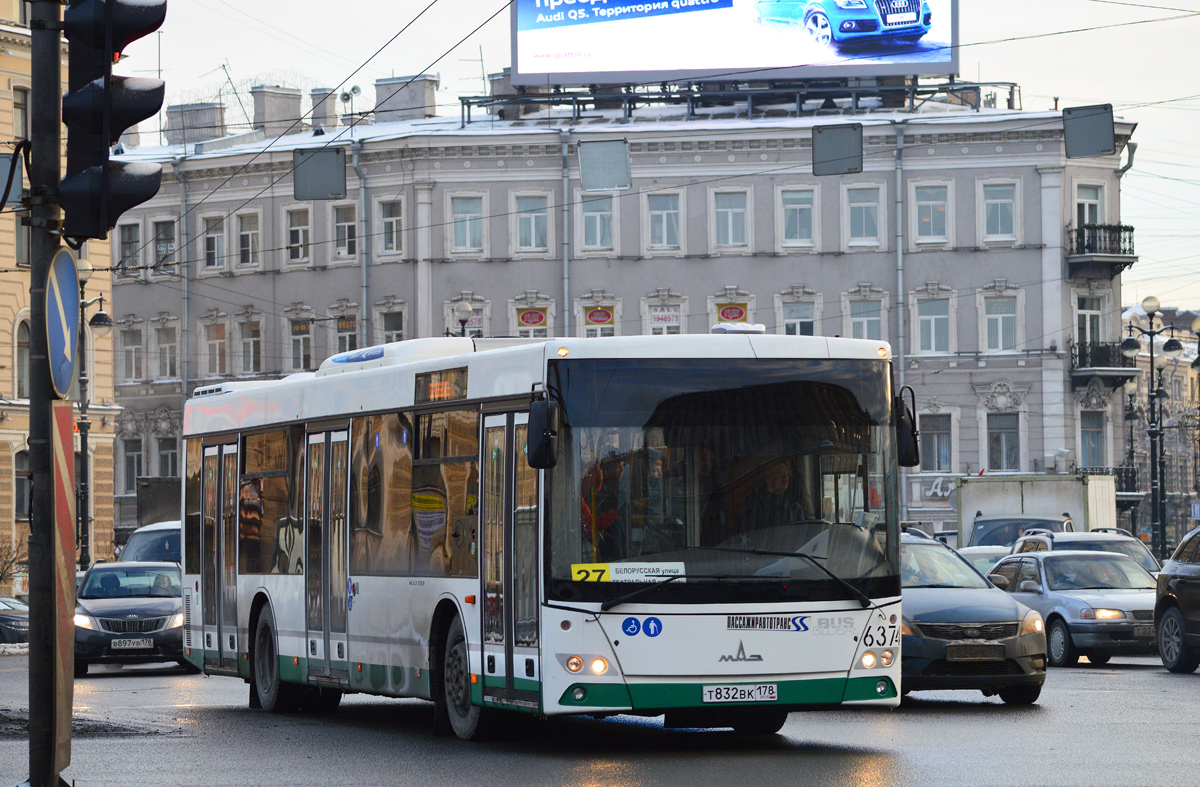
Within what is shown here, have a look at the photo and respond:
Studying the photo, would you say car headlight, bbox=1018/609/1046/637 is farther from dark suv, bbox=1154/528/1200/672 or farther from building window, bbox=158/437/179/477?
building window, bbox=158/437/179/477

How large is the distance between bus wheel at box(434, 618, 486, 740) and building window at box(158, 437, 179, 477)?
47.8 metres

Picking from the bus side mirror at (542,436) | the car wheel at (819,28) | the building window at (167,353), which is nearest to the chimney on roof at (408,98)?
the building window at (167,353)

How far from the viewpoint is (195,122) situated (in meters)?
64.6

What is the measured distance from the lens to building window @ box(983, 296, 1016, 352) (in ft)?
184

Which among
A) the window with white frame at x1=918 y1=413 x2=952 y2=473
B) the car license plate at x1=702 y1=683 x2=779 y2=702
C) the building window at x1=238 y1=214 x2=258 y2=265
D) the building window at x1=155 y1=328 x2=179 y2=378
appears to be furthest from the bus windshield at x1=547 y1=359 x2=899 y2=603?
the building window at x1=155 y1=328 x2=179 y2=378

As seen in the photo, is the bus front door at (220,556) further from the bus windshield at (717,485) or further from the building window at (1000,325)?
the building window at (1000,325)

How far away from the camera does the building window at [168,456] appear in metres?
60.3

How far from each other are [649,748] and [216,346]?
49.2 m

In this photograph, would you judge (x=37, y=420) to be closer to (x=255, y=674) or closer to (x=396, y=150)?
(x=255, y=674)

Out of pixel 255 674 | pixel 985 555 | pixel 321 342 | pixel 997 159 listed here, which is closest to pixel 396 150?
pixel 321 342

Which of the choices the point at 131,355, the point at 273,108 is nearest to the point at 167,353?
the point at 131,355

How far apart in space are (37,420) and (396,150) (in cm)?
4911

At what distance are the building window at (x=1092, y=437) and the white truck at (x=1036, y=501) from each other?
45.6 ft

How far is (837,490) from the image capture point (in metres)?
12.4
